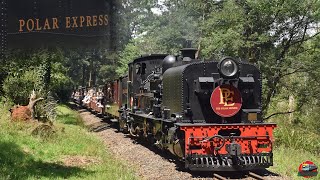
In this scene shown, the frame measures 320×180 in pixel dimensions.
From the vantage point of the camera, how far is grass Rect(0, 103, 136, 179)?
28.1 feet

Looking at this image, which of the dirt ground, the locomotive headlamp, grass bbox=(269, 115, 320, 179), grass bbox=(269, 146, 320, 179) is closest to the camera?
the dirt ground

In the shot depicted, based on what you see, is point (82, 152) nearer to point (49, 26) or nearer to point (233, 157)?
point (233, 157)

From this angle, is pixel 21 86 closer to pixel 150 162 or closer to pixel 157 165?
pixel 150 162

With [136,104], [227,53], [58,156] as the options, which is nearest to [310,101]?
[227,53]

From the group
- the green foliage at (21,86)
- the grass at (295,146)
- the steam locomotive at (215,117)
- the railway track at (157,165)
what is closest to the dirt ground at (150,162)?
the railway track at (157,165)

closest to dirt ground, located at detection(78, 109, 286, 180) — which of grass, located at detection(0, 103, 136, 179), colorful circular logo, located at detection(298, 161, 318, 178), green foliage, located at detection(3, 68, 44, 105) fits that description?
grass, located at detection(0, 103, 136, 179)

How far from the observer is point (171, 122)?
10000 millimetres

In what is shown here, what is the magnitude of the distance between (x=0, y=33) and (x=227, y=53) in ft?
48.6

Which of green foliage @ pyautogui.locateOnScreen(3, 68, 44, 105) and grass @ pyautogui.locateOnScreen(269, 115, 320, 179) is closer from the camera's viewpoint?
grass @ pyautogui.locateOnScreen(269, 115, 320, 179)

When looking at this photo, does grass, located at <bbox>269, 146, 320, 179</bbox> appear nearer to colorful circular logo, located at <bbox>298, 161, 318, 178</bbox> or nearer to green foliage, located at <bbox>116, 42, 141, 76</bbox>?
colorful circular logo, located at <bbox>298, 161, 318, 178</bbox>

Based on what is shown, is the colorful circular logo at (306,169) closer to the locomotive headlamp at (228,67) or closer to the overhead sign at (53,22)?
the locomotive headlamp at (228,67)

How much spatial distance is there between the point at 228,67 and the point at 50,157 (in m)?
5.51

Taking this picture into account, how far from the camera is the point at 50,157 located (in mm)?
10844

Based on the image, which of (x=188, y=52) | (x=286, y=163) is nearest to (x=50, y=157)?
(x=188, y=52)
